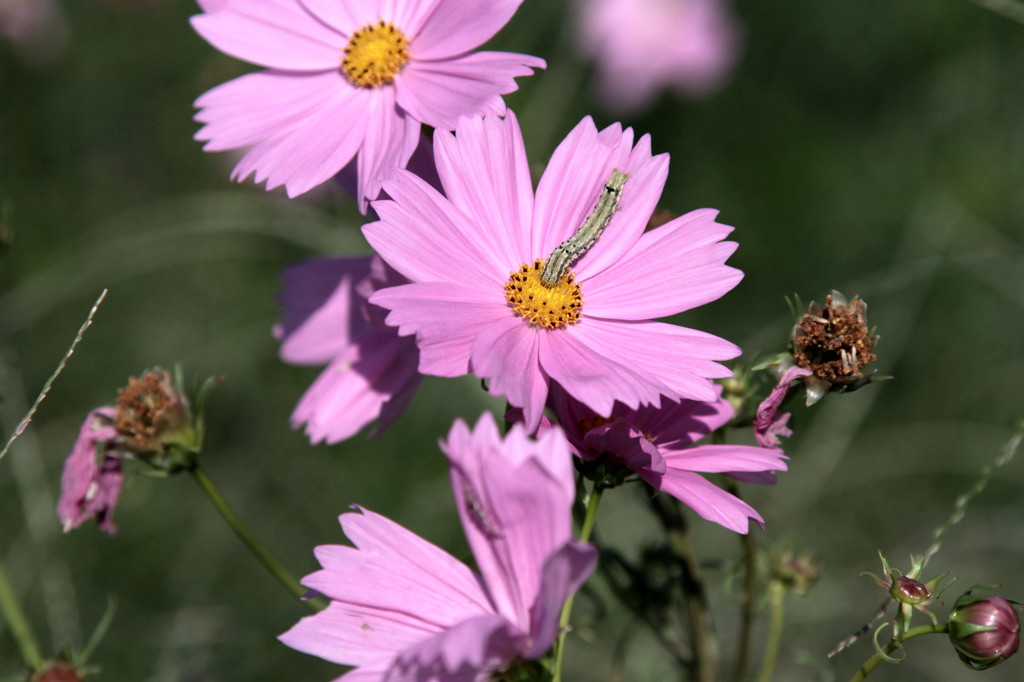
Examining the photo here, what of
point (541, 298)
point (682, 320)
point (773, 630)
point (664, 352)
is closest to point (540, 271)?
point (541, 298)

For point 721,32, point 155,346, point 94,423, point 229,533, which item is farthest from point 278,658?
point 721,32

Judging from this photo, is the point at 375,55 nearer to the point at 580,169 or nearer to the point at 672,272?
the point at 580,169

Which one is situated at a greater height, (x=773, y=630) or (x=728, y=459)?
(x=728, y=459)

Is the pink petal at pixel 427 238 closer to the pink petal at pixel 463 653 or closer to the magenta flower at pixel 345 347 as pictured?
the magenta flower at pixel 345 347

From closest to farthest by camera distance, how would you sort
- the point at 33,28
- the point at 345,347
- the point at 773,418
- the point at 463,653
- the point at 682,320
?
the point at 463,653 → the point at 773,418 → the point at 345,347 → the point at 682,320 → the point at 33,28

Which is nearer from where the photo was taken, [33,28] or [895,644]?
[895,644]

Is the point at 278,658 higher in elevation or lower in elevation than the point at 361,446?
lower

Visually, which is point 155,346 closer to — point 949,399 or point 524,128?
point 524,128
